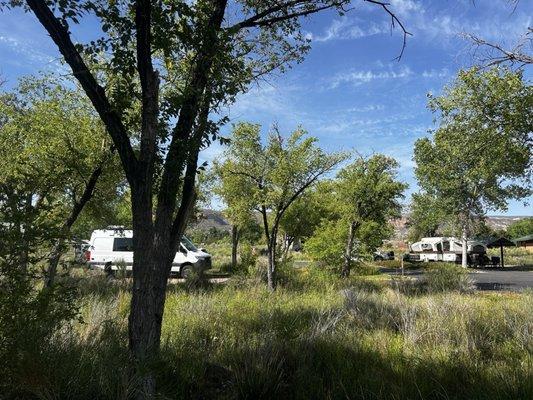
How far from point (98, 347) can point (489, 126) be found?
427 inches

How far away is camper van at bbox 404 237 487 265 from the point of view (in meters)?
42.8

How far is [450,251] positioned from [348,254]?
2650 centimetres

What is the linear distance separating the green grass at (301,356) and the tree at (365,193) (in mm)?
13218

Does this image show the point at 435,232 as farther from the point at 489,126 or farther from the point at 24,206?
the point at 24,206

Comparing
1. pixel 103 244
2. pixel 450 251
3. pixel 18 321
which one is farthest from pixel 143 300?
pixel 450 251

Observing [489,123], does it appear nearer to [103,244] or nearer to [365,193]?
[365,193]

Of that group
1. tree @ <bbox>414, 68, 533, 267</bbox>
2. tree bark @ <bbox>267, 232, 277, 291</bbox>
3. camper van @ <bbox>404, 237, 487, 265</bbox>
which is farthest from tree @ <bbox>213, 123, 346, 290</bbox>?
camper van @ <bbox>404, 237, 487, 265</bbox>

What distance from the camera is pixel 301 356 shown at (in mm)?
6680

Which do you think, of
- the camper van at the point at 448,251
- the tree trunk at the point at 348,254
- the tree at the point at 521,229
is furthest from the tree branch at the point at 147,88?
the tree at the point at 521,229

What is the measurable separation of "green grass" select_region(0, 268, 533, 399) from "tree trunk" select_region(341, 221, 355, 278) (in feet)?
38.4

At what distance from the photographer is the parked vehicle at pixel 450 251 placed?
42.8 meters

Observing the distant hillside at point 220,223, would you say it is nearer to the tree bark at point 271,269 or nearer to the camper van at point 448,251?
the camper van at point 448,251

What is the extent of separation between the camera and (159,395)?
4.44 metres

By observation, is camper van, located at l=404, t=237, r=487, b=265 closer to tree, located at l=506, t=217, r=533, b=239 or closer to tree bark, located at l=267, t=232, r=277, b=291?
tree bark, located at l=267, t=232, r=277, b=291
